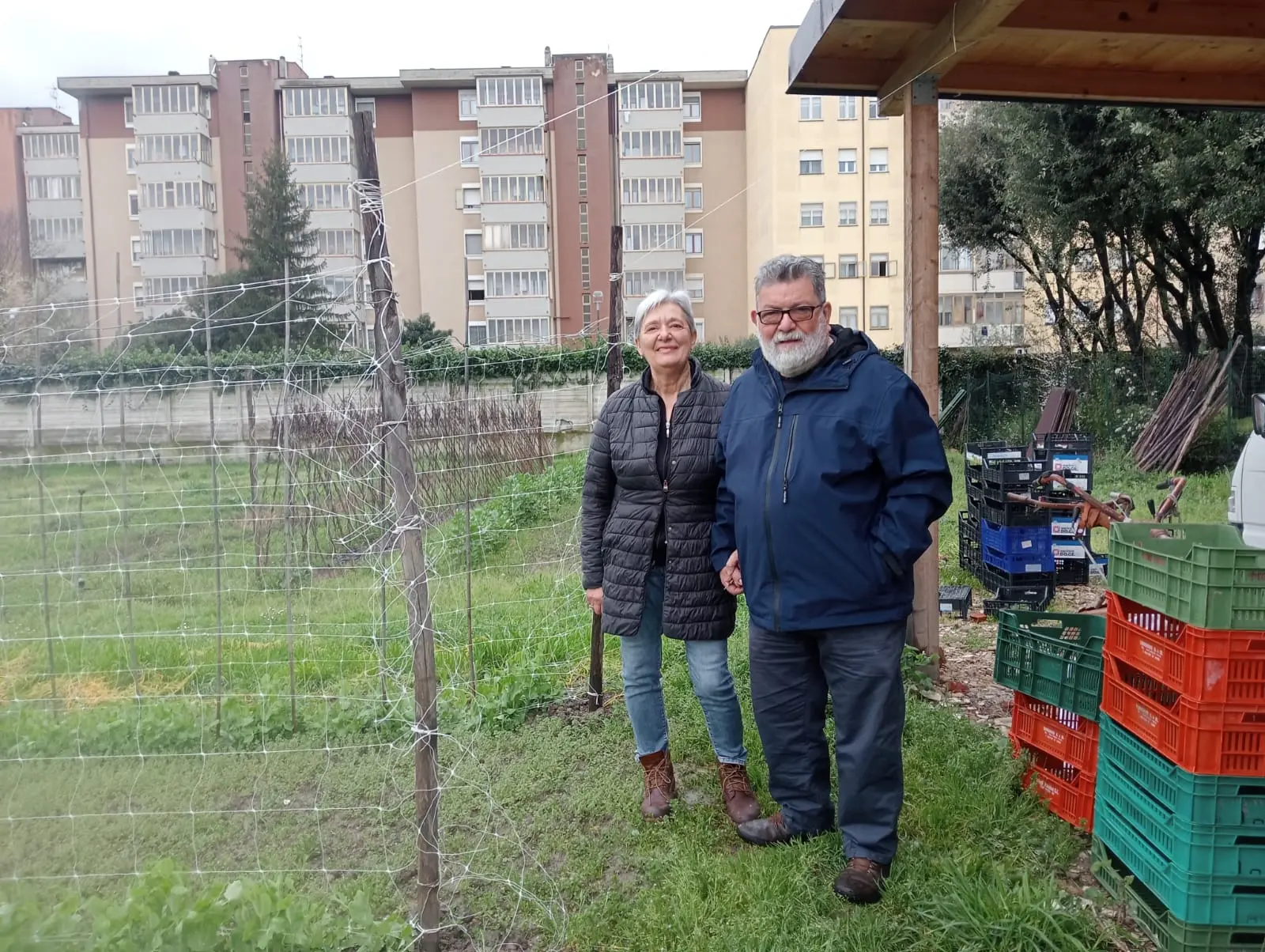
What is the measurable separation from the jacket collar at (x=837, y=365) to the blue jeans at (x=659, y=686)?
2.92 feet

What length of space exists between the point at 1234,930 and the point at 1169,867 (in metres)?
0.20

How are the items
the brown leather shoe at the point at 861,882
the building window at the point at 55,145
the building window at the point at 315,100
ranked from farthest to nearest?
1. the building window at the point at 315,100
2. the building window at the point at 55,145
3. the brown leather shoe at the point at 861,882

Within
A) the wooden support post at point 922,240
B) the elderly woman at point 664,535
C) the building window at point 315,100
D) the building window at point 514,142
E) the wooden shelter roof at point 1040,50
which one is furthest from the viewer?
the building window at point 315,100

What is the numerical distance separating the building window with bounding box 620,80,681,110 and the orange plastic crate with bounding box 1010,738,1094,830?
48816 millimetres

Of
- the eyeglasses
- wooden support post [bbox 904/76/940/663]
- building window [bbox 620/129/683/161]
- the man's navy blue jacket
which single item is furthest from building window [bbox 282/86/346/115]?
the man's navy blue jacket

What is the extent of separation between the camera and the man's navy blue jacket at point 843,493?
253 centimetres

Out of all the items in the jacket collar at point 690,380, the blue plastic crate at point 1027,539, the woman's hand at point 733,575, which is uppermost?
the jacket collar at point 690,380

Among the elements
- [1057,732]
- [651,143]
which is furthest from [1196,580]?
[651,143]

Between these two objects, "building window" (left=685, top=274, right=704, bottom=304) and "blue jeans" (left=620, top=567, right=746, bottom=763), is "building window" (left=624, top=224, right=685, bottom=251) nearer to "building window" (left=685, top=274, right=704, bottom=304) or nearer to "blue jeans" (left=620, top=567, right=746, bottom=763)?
"building window" (left=685, top=274, right=704, bottom=304)

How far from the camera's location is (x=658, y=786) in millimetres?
3236

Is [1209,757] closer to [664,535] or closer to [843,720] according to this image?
→ [843,720]

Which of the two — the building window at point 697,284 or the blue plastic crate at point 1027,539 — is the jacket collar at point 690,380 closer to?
the blue plastic crate at point 1027,539

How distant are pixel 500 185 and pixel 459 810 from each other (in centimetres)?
4673

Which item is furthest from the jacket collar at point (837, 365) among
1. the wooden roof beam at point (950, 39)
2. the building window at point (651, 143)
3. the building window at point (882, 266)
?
the building window at point (651, 143)
